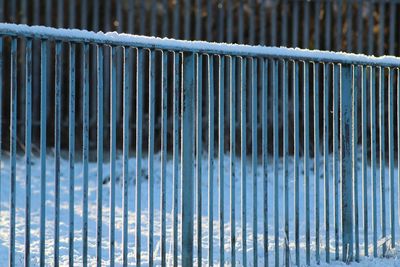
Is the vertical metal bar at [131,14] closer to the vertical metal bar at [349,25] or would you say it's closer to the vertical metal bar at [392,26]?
the vertical metal bar at [349,25]

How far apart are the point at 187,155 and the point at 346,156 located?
1.24 m

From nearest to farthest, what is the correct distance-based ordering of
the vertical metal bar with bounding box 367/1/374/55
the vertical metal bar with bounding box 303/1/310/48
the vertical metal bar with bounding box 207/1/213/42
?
the vertical metal bar with bounding box 207/1/213/42, the vertical metal bar with bounding box 303/1/310/48, the vertical metal bar with bounding box 367/1/374/55

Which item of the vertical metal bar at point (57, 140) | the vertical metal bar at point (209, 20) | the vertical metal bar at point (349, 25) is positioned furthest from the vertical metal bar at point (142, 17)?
the vertical metal bar at point (57, 140)

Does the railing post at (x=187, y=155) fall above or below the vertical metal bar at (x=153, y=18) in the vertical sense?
below

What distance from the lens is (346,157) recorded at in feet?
16.0

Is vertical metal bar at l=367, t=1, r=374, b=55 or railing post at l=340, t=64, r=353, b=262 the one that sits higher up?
vertical metal bar at l=367, t=1, r=374, b=55

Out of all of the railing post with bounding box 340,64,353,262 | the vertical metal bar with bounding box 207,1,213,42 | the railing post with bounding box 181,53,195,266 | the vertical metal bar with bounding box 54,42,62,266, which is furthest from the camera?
the vertical metal bar with bounding box 207,1,213,42

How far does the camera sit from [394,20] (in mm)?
10328

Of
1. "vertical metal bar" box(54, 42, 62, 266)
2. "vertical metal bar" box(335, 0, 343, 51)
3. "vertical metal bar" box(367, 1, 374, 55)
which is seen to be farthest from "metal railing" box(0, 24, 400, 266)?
"vertical metal bar" box(367, 1, 374, 55)

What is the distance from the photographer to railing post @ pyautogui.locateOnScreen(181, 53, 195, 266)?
4117 millimetres

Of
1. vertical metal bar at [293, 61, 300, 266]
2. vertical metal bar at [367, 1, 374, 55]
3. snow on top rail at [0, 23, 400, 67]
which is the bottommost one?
vertical metal bar at [293, 61, 300, 266]

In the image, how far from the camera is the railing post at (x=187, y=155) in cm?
412

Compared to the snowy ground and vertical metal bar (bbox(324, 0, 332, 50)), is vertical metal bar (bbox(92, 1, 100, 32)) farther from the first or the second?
vertical metal bar (bbox(324, 0, 332, 50))

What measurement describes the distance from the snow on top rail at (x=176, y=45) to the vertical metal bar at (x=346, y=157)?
0.12 meters
